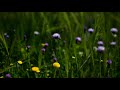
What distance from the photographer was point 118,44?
3.30 meters

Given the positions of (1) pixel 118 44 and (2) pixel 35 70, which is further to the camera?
(1) pixel 118 44

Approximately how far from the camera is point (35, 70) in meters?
2.73
